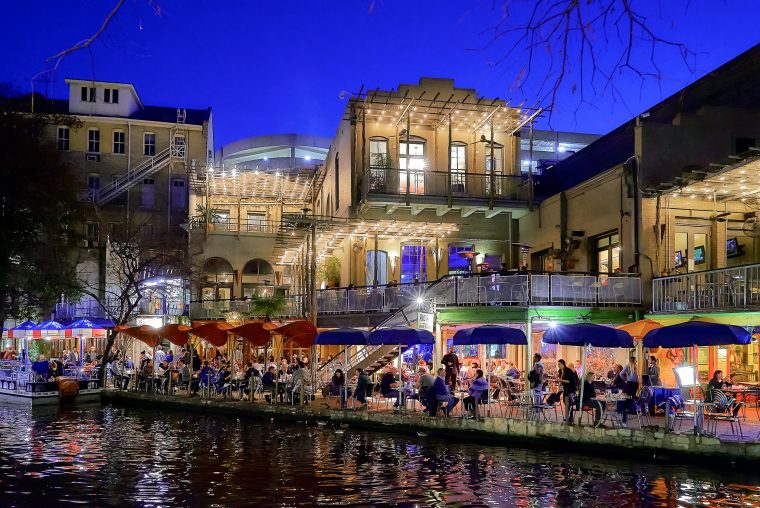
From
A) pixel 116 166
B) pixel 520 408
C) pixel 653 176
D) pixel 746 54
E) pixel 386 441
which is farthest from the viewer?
pixel 116 166

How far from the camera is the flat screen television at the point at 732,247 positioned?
2655 centimetres

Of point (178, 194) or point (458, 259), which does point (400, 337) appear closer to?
point (458, 259)

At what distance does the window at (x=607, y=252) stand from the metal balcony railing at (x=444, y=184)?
4.66 metres

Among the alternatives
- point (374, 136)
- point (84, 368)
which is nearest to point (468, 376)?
point (374, 136)

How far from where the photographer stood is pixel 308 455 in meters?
18.8

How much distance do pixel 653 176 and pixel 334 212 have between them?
1654 centimetres

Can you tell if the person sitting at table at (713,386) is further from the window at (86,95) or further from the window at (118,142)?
the window at (86,95)

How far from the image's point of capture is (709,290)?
23.3 m

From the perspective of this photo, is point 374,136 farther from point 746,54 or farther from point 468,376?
point 746,54

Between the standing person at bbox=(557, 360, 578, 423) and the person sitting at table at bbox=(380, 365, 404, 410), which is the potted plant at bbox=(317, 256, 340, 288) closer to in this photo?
the person sitting at table at bbox=(380, 365, 404, 410)

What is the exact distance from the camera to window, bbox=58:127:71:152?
57.7 meters

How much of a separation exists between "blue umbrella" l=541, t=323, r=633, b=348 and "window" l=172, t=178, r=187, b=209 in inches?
1691

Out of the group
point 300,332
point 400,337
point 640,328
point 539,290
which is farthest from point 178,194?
point 640,328

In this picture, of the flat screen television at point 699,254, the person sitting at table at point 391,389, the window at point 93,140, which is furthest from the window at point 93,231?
the flat screen television at point 699,254
